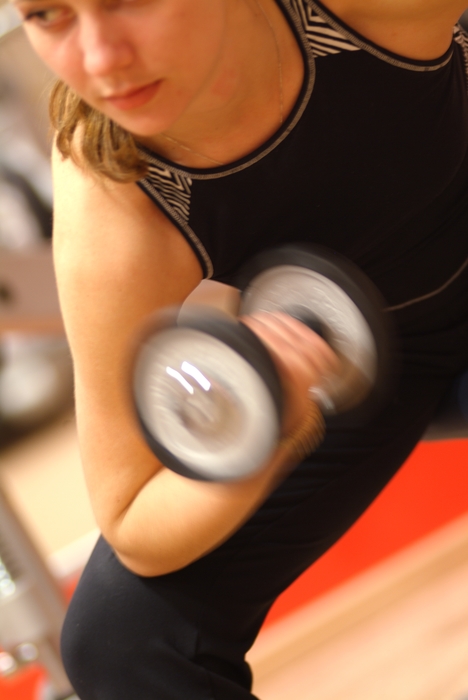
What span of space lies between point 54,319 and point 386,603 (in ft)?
2.80

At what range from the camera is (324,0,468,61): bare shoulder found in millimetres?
710

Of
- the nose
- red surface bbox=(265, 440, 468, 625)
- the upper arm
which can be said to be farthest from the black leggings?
red surface bbox=(265, 440, 468, 625)

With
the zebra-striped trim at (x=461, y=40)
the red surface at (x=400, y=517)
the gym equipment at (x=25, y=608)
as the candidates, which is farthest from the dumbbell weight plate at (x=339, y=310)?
the red surface at (x=400, y=517)

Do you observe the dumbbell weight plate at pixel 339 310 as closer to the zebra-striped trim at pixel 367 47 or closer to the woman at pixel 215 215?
the woman at pixel 215 215

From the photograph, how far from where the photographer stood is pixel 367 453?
87 centimetres

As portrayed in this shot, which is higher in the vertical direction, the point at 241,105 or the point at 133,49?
the point at 133,49

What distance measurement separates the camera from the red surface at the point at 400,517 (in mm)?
1523

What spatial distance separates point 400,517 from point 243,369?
3.77 feet

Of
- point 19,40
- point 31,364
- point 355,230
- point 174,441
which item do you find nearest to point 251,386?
point 174,441

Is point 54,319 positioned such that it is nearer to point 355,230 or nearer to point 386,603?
point 355,230

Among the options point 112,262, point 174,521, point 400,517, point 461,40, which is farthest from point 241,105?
point 400,517

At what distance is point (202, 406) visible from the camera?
0.58m

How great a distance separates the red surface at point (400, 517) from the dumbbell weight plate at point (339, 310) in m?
0.96

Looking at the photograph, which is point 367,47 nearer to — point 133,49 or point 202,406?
point 133,49
